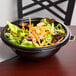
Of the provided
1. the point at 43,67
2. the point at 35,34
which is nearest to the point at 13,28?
the point at 35,34

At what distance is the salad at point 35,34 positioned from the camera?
676 millimetres

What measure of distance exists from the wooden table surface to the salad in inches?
4.3

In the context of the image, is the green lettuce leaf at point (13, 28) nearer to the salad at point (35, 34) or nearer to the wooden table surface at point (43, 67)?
the salad at point (35, 34)

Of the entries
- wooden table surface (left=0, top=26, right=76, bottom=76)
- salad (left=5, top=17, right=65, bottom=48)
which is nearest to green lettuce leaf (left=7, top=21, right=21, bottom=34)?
salad (left=5, top=17, right=65, bottom=48)

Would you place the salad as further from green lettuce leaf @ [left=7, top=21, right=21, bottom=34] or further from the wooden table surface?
the wooden table surface

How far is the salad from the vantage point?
68 centimetres

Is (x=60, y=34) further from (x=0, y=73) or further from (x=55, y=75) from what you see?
(x=0, y=73)

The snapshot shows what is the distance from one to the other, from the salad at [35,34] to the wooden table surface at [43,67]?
0.11 metres

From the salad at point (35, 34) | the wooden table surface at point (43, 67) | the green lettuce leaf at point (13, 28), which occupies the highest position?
the green lettuce leaf at point (13, 28)

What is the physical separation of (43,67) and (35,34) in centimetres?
18

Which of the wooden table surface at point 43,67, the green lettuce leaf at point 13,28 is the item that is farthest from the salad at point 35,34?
the wooden table surface at point 43,67

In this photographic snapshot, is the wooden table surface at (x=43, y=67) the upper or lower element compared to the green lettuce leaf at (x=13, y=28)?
lower

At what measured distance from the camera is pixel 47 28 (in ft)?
2.55

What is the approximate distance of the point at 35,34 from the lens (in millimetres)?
711
